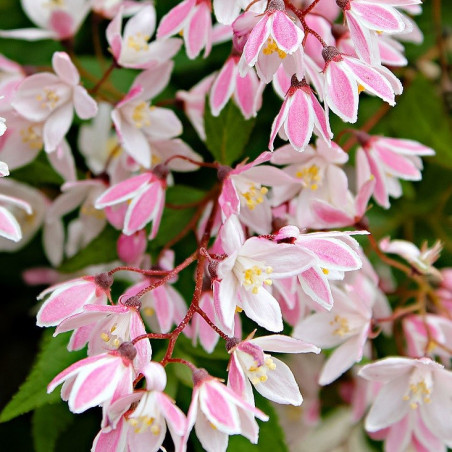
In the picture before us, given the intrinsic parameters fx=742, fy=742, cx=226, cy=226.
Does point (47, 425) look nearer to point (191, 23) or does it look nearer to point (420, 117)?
point (191, 23)

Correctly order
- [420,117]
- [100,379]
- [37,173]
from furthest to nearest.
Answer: [420,117], [37,173], [100,379]

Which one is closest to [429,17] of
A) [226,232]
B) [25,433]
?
[226,232]

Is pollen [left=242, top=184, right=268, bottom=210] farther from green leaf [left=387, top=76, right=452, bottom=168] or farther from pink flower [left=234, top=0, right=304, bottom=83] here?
green leaf [left=387, top=76, right=452, bottom=168]

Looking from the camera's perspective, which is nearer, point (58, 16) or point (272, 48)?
point (272, 48)

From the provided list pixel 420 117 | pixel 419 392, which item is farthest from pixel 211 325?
pixel 420 117

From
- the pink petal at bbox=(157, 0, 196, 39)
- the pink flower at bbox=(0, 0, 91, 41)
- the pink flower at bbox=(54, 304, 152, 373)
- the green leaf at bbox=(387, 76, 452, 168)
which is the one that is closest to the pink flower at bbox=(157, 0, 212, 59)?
the pink petal at bbox=(157, 0, 196, 39)
